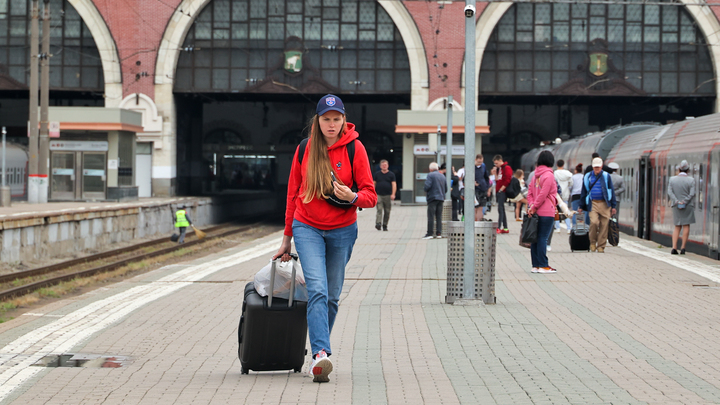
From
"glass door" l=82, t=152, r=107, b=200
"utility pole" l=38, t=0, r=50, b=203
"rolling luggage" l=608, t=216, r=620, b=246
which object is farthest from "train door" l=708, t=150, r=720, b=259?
"glass door" l=82, t=152, r=107, b=200

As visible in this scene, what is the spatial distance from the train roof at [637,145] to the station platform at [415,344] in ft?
27.9

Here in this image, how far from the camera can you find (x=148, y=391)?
19.3ft

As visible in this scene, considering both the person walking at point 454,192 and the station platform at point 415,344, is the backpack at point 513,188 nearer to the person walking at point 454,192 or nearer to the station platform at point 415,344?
the person walking at point 454,192

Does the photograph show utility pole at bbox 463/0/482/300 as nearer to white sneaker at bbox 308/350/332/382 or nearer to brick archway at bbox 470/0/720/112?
white sneaker at bbox 308/350/332/382

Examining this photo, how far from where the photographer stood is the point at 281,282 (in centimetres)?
605

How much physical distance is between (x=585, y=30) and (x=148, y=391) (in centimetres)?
4243

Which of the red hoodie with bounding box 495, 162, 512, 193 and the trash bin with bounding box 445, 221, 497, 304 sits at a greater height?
the red hoodie with bounding box 495, 162, 512, 193

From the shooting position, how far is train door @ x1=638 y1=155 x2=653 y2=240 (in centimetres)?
2206

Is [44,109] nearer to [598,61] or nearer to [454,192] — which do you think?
[454,192]

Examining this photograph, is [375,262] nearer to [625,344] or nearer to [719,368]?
[625,344]

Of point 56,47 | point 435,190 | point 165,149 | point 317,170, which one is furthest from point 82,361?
point 56,47

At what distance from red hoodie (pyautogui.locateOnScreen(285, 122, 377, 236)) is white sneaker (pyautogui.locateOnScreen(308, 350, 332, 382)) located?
30.8 inches

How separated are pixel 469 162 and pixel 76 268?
1127cm

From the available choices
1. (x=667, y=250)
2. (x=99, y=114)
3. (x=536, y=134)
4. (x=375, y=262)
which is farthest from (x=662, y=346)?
(x=536, y=134)
